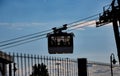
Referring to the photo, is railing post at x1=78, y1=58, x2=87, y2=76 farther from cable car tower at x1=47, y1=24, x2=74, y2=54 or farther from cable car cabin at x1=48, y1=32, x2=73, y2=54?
cable car cabin at x1=48, y1=32, x2=73, y2=54

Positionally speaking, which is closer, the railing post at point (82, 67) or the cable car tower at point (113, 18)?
the railing post at point (82, 67)

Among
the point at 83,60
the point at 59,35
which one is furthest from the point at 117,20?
the point at 83,60

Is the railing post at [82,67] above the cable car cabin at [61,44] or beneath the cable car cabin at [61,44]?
beneath

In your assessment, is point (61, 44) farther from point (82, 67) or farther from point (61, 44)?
point (82, 67)

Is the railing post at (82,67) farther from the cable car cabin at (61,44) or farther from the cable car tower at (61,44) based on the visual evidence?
the cable car cabin at (61,44)

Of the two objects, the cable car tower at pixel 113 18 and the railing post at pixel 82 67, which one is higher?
the cable car tower at pixel 113 18

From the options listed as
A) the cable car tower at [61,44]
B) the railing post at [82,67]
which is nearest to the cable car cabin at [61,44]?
the cable car tower at [61,44]

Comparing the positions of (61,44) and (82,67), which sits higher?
(61,44)

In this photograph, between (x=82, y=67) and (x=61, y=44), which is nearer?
(x=82, y=67)

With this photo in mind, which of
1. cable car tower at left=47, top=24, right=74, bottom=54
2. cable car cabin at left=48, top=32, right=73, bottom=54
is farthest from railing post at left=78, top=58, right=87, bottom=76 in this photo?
cable car cabin at left=48, top=32, right=73, bottom=54

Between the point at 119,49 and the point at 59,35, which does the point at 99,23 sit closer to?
the point at 119,49

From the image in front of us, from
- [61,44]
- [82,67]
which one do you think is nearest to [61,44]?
[61,44]

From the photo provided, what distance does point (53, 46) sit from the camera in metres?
37.4

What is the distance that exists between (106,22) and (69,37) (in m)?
5.50
